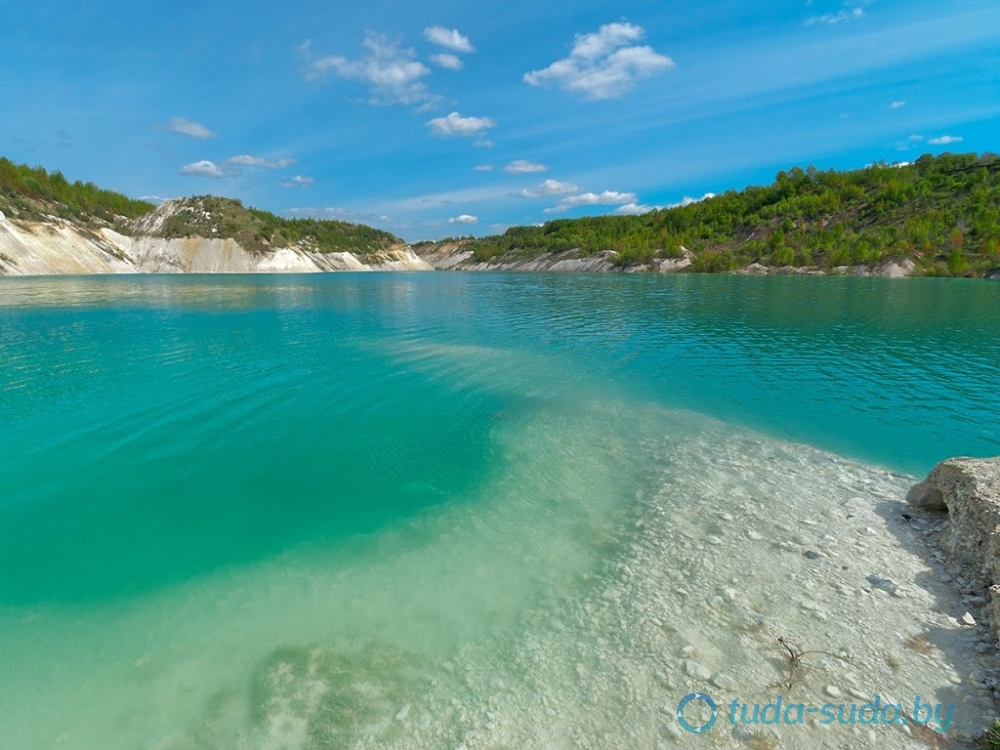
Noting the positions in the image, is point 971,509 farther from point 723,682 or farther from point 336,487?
point 336,487

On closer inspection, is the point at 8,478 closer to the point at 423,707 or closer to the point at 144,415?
the point at 144,415

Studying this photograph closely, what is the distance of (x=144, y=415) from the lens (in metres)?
15.4

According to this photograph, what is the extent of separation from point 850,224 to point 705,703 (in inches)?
6311

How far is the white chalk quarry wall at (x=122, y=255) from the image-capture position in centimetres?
9700

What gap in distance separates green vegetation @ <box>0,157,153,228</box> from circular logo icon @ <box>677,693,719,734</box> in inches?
6008

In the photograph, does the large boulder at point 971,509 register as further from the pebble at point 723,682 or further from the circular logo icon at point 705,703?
the circular logo icon at point 705,703

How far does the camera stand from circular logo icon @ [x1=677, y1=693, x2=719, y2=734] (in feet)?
17.1

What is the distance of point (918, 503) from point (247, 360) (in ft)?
84.7

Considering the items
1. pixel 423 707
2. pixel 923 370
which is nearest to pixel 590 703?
pixel 423 707

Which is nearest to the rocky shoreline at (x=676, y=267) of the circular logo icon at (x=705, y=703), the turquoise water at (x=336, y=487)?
the turquoise water at (x=336, y=487)

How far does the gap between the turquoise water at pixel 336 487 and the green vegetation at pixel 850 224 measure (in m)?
98.9

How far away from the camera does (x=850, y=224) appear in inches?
5010

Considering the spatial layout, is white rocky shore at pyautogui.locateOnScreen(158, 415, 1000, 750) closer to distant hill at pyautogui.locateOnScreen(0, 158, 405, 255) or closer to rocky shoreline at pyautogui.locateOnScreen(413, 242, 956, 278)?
rocky shoreline at pyautogui.locateOnScreen(413, 242, 956, 278)

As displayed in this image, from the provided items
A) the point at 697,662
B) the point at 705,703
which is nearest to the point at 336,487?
the point at 697,662
